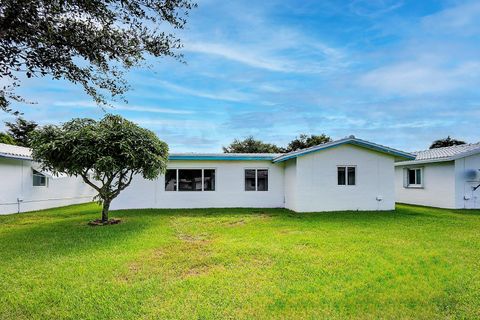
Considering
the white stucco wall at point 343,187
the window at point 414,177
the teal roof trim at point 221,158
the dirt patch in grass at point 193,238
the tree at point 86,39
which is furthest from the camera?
the window at point 414,177

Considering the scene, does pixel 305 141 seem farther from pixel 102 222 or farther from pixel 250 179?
pixel 102 222

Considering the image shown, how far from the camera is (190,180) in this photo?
16.2 metres

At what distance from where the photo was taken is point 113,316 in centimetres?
395

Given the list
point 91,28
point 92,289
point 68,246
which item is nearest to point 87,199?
point 68,246

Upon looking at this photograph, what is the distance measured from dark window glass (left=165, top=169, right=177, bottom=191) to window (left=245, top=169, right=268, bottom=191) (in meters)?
3.76

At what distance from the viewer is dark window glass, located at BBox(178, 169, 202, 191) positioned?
16.1 meters

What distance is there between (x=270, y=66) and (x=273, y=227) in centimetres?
724

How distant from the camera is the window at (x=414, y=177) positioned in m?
18.3

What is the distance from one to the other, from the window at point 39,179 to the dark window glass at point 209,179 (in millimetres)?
9281

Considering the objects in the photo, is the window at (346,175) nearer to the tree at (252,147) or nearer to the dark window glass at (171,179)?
the dark window glass at (171,179)

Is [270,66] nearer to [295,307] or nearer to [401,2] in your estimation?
[401,2]

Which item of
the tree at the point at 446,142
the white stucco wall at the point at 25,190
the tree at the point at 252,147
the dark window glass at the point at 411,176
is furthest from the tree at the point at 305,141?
the white stucco wall at the point at 25,190

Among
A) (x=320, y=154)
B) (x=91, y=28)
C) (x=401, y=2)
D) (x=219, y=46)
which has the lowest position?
(x=320, y=154)

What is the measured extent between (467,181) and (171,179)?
50.5 ft
